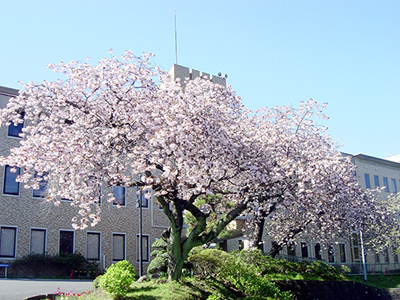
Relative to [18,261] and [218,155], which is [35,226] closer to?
[18,261]

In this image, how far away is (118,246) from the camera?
30.4 metres

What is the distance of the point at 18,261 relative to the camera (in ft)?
82.9

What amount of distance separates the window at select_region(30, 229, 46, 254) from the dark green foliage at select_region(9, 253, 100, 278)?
831 millimetres

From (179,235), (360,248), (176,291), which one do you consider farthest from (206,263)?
(360,248)

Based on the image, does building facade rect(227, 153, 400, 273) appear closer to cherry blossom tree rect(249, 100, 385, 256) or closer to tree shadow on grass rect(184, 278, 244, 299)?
cherry blossom tree rect(249, 100, 385, 256)

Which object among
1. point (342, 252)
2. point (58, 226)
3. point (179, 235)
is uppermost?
point (58, 226)

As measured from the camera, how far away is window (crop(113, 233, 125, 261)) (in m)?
30.2

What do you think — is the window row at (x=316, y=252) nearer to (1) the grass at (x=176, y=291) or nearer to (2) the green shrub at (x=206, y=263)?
(2) the green shrub at (x=206, y=263)

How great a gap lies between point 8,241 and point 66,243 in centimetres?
338

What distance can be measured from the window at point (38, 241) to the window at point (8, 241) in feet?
3.43

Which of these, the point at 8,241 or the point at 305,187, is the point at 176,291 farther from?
the point at 8,241

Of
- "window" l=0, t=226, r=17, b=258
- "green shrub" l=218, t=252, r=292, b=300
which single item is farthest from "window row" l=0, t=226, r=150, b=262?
"green shrub" l=218, t=252, r=292, b=300

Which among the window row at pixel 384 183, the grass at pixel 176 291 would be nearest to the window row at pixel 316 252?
the window row at pixel 384 183

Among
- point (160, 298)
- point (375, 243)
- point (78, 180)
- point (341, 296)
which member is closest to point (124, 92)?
point (78, 180)
